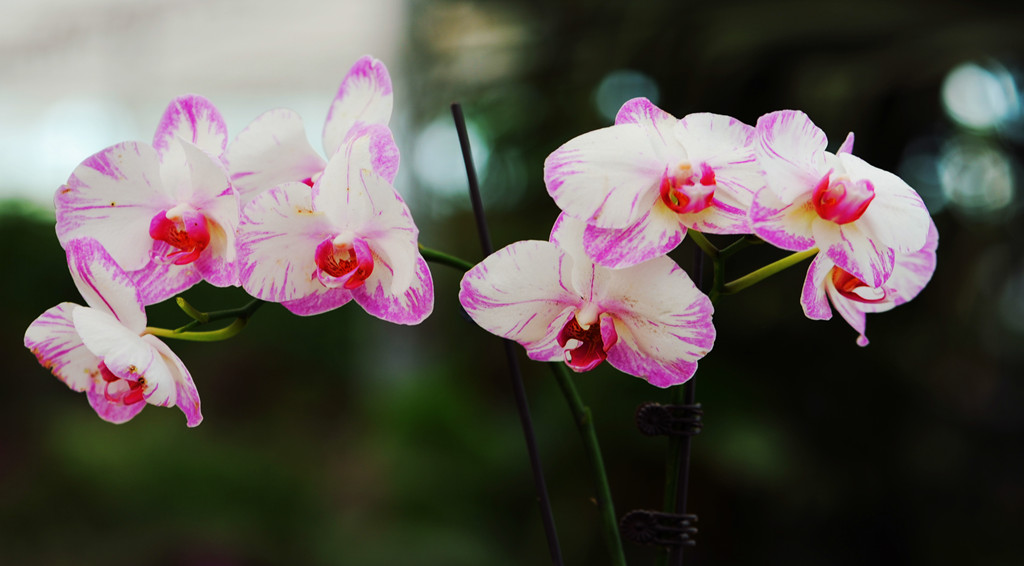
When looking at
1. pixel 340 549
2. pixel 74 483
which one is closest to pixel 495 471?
pixel 340 549

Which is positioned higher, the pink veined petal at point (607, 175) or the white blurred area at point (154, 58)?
the white blurred area at point (154, 58)

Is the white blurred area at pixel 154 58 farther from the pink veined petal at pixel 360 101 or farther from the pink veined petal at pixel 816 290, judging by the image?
the pink veined petal at pixel 816 290

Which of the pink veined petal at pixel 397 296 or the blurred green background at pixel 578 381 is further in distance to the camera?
the blurred green background at pixel 578 381

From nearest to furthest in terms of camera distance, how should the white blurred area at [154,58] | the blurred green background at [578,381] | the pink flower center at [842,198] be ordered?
the pink flower center at [842,198], the blurred green background at [578,381], the white blurred area at [154,58]

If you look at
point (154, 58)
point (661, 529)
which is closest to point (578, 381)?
point (661, 529)

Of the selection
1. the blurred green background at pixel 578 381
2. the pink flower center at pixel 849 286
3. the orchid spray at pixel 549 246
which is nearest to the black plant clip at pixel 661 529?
the orchid spray at pixel 549 246

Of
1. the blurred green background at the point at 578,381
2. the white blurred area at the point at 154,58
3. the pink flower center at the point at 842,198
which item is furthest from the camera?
the white blurred area at the point at 154,58

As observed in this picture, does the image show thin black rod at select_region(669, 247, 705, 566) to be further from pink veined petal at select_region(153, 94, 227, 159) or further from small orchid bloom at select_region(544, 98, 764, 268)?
pink veined petal at select_region(153, 94, 227, 159)
